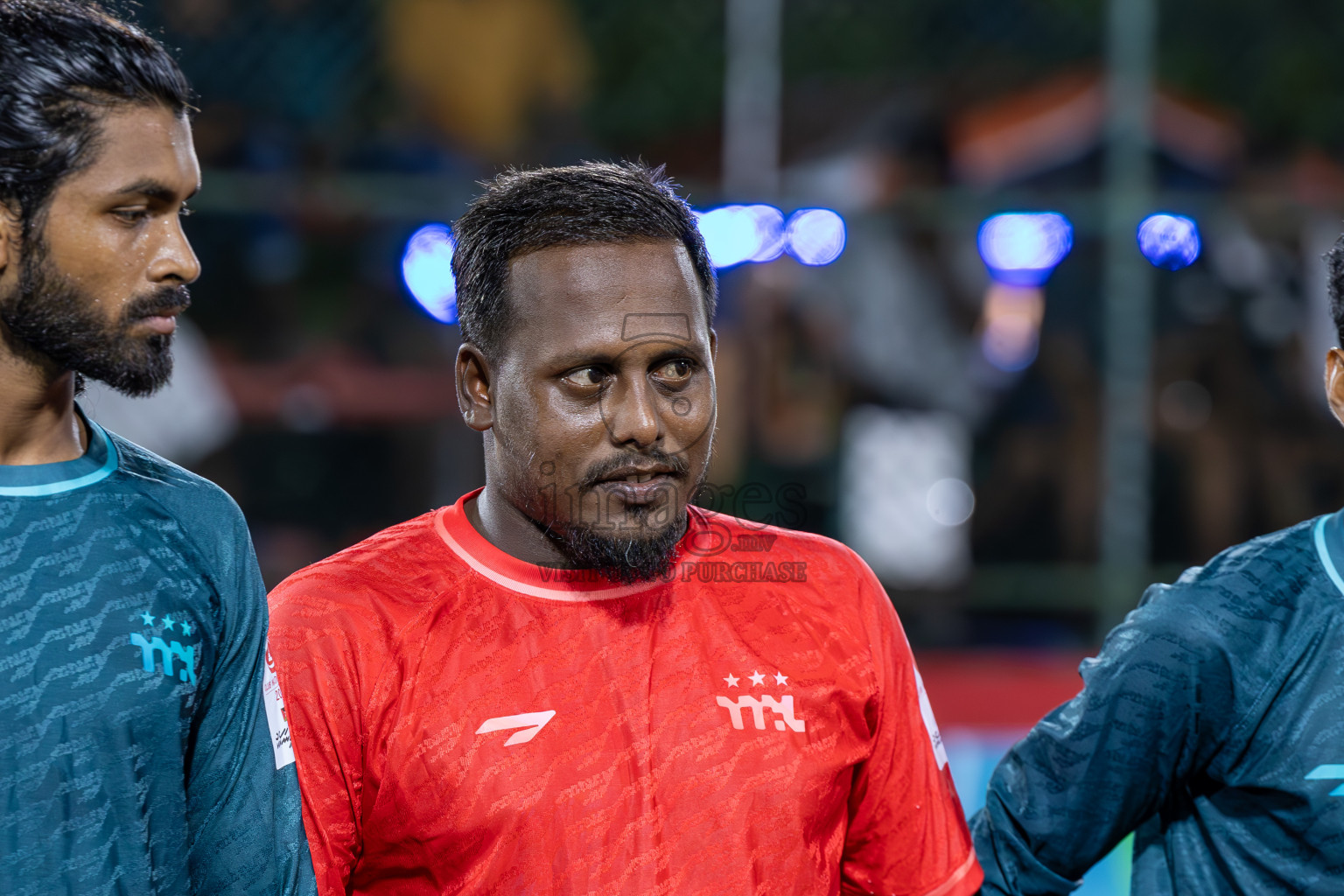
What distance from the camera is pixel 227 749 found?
1847mm

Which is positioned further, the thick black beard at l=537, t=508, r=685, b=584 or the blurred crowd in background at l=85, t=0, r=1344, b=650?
the blurred crowd in background at l=85, t=0, r=1344, b=650

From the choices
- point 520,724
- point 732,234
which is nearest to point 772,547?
point 520,724

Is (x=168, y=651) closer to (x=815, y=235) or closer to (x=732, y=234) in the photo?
(x=732, y=234)

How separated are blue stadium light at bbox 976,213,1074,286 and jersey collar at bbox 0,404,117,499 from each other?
17.5 feet

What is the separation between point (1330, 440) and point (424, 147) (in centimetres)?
447

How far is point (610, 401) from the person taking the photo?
207 centimetres

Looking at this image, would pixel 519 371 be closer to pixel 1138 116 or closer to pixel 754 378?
pixel 754 378

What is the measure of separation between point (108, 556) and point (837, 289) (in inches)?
201

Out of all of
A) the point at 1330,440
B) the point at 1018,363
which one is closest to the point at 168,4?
the point at 1018,363

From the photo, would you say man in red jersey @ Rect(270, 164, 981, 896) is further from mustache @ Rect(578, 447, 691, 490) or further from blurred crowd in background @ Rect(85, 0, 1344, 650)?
blurred crowd in background @ Rect(85, 0, 1344, 650)

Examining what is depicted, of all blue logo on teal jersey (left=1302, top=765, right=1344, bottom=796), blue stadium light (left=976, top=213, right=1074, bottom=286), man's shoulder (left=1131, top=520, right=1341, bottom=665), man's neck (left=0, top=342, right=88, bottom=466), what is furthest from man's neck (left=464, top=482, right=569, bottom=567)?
blue stadium light (left=976, top=213, right=1074, bottom=286)

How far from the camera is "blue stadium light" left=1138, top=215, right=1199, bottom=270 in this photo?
665 centimetres

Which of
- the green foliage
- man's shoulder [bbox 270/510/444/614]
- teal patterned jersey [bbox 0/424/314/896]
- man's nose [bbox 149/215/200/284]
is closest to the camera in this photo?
teal patterned jersey [bbox 0/424/314/896]

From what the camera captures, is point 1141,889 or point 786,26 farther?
point 786,26
